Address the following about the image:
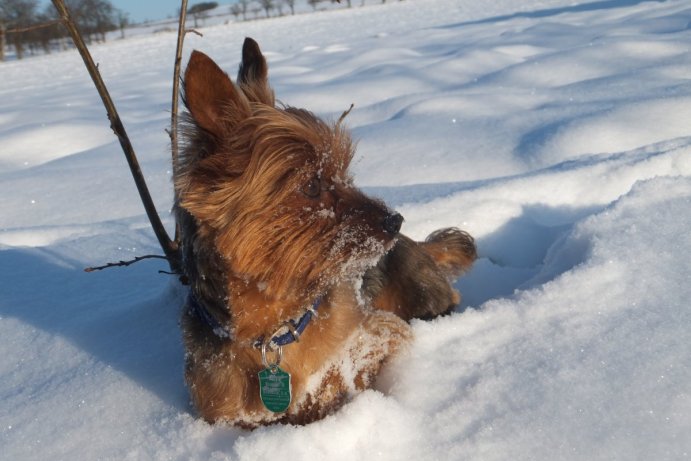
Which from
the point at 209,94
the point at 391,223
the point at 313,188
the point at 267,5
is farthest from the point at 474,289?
the point at 267,5

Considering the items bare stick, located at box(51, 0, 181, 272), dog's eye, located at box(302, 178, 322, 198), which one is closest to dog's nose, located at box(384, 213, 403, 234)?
dog's eye, located at box(302, 178, 322, 198)

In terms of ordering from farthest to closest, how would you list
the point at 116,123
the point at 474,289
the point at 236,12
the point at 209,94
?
the point at 236,12 < the point at 474,289 < the point at 116,123 < the point at 209,94

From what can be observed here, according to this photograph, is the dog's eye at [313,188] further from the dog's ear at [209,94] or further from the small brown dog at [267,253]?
the dog's ear at [209,94]

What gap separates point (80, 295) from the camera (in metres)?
3.05

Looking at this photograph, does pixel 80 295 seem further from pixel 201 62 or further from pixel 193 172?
pixel 201 62

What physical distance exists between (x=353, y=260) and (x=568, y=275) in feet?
2.97

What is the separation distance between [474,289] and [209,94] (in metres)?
1.94

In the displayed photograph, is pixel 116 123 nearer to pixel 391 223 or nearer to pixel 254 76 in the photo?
pixel 254 76

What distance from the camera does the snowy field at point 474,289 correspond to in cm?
173

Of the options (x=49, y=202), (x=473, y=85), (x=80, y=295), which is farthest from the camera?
(x=473, y=85)

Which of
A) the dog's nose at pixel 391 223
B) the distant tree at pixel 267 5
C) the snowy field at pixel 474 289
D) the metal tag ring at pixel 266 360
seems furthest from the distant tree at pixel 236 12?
the metal tag ring at pixel 266 360

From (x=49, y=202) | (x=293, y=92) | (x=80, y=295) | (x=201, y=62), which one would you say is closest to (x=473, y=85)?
(x=293, y=92)

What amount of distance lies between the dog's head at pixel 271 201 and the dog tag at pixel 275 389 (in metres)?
0.27

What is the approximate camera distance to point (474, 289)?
3234 mm
